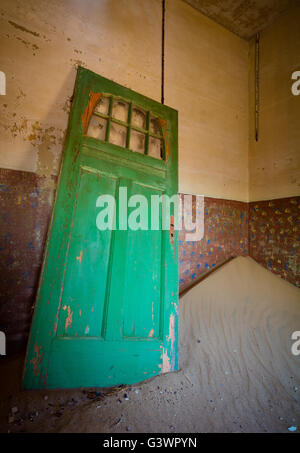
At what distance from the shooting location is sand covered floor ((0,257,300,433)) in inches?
55.1

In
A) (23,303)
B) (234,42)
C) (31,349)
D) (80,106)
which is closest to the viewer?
(31,349)

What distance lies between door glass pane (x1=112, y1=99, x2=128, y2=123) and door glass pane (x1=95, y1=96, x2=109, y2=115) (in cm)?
8

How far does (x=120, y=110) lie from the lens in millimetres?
2293

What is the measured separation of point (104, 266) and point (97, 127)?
134cm

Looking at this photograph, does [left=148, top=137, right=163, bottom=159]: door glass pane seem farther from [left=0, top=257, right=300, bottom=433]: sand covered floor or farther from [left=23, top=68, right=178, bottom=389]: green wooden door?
[left=0, top=257, right=300, bottom=433]: sand covered floor

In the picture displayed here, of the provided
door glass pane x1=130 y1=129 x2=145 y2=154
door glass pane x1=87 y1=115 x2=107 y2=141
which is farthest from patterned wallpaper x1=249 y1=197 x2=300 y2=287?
door glass pane x1=87 y1=115 x2=107 y2=141

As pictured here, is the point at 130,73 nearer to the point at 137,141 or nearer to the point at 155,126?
the point at 155,126

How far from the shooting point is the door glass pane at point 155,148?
8.18ft

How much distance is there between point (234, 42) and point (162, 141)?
A: 3235 mm

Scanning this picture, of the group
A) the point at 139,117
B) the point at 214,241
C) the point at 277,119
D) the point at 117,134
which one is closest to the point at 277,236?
the point at 214,241

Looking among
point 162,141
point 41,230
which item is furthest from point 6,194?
point 162,141

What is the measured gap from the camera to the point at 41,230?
2.26m

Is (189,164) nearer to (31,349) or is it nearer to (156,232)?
(156,232)

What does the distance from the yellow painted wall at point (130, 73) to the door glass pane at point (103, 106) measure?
0.49m
